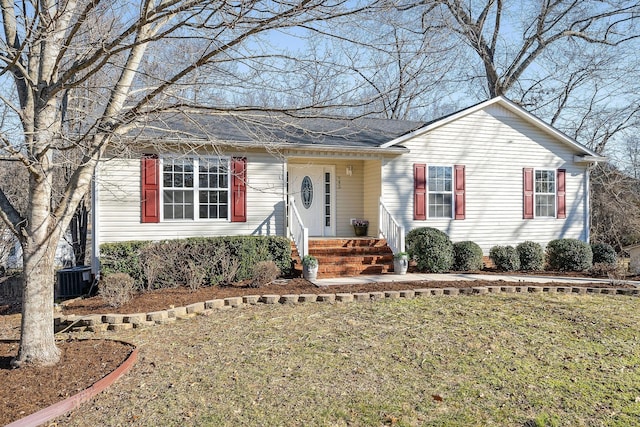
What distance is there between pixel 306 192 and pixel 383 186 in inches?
81.4

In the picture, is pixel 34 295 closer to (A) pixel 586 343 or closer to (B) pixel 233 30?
(B) pixel 233 30

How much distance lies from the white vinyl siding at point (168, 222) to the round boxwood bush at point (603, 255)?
834 cm

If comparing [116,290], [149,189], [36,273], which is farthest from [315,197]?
[36,273]

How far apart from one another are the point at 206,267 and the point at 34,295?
4323 mm

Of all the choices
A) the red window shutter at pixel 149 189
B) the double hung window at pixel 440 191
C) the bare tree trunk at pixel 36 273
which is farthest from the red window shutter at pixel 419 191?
the bare tree trunk at pixel 36 273

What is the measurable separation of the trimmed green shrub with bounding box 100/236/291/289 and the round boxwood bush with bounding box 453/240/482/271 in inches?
185

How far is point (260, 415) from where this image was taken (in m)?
3.58

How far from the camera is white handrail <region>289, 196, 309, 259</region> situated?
9539 mm

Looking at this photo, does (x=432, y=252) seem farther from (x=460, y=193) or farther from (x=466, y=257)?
(x=460, y=193)

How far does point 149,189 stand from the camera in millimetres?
9656

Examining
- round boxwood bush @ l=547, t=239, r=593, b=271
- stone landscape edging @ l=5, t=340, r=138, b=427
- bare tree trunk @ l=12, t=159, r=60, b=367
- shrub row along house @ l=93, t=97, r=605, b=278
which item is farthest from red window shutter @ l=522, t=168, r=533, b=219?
bare tree trunk @ l=12, t=159, r=60, b=367

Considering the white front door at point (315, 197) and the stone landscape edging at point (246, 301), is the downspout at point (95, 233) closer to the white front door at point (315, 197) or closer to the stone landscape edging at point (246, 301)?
the stone landscape edging at point (246, 301)

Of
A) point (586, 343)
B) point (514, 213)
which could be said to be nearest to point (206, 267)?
point (586, 343)

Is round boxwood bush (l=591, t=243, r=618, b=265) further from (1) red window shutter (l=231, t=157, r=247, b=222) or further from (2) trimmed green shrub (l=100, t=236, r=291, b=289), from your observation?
(1) red window shutter (l=231, t=157, r=247, b=222)
